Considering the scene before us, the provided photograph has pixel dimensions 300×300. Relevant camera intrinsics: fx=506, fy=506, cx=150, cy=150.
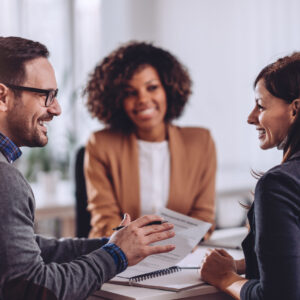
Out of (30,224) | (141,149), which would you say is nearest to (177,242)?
(30,224)

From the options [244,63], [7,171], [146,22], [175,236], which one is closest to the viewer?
[7,171]

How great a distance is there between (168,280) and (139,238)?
25 centimetres

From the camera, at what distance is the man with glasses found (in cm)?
115

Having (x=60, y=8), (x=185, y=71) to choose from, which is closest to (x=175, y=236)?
(x=185, y=71)

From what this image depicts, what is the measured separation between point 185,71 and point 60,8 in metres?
Result: 1.67

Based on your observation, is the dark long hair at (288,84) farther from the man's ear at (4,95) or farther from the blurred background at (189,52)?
the blurred background at (189,52)

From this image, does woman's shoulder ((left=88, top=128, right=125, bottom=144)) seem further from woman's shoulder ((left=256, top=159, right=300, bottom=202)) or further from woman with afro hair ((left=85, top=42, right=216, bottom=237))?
woman's shoulder ((left=256, top=159, right=300, bottom=202))

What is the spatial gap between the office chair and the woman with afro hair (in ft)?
0.27

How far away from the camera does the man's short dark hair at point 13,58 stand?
1.38 meters

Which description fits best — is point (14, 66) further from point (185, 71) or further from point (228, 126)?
point (228, 126)

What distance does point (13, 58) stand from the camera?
1.39m

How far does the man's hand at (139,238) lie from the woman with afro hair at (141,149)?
875mm

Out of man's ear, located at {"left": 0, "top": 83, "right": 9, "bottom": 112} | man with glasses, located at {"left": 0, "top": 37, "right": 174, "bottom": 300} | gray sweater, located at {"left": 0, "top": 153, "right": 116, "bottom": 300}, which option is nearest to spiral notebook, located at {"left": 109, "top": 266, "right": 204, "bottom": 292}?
man with glasses, located at {"left": 0, "top": 37, "right": 174, "bottom": 300}

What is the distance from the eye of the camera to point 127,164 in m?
2.43
